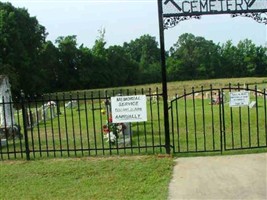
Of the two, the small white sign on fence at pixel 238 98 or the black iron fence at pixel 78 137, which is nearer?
the small white sign on fence at pixel 238 98

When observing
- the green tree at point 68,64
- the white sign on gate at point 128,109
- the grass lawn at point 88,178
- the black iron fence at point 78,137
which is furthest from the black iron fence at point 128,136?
the green tree at point 68,64

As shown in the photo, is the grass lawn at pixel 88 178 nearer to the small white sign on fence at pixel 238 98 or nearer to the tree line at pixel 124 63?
the small white sign on fence at pixel 238 98

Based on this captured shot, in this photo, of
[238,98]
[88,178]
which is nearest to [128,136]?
[238,98]

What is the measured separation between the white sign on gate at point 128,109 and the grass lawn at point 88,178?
82 centimetres

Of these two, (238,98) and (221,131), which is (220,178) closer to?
(221,131)

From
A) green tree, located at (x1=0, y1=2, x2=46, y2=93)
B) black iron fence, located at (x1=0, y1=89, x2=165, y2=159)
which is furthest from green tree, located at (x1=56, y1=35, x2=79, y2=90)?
black iron fence, located at (x1=0, y1=89, x2=165, y2=159)

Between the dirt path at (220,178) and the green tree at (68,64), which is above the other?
the green tree at (68,64)

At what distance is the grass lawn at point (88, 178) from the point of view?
6.62 meters

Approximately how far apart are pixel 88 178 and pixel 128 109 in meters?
1.97

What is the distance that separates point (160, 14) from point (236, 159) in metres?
3.25

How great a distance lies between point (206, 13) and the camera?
8.69 meters

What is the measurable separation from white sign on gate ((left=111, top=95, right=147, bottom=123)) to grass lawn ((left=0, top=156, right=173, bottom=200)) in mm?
824

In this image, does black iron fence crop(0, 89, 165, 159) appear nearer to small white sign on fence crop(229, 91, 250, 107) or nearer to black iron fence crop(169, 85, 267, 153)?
black iron fence crop(169, 85, 267, 153)

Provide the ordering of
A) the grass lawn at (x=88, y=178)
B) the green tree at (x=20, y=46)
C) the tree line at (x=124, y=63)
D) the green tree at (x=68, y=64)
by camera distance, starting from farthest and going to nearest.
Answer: the green tree at (x=68, y=64) < the tree line at (x=124, y=63) < the green tree at (x=20, y=46) < the grass lawn at (x=88, y=178)
